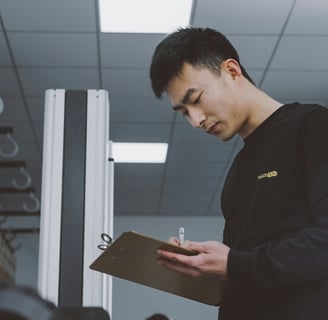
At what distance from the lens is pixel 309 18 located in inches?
124

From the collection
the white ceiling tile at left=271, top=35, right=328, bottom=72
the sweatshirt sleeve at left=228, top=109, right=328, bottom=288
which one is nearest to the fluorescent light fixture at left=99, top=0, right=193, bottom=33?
the white ceiling tile at left=271, top=35, right=328, bottom=72

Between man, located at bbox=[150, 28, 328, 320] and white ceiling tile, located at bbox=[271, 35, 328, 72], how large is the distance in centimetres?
229

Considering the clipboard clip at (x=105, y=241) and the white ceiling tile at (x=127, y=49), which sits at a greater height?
the white ceiling tile at (x=127, y=49)

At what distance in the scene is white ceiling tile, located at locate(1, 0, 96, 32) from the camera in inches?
117

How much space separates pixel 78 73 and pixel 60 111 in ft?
7.45

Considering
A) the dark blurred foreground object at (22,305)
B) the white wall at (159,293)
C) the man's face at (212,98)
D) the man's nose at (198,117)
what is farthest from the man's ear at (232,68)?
the white wall at (159,293)

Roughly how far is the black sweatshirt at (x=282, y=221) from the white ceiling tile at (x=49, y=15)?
7.06 feet

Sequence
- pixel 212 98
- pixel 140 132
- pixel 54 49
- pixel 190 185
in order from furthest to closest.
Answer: pixel 190 185
pixel 140 132
pixel 54 49
pixel 212 98

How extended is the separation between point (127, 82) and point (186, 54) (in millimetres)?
2671

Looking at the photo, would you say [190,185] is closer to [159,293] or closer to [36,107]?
[159,293]

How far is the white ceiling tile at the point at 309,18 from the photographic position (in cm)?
306

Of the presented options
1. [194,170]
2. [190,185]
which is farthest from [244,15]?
[190,185]

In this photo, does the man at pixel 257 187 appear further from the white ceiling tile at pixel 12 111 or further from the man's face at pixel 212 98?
the white ceiling tile at pixel 12 111

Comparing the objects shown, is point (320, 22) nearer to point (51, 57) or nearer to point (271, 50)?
point (271, 50)
